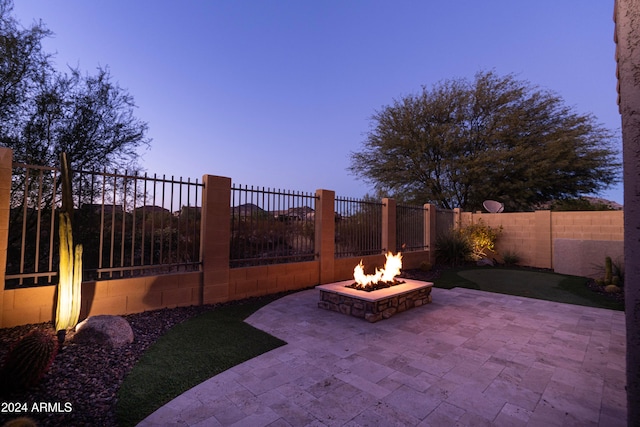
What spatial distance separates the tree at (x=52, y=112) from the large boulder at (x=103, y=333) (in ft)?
21.1

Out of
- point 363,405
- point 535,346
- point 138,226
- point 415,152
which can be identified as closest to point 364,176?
point 415,152

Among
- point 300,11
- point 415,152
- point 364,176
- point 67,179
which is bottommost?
point 67,179

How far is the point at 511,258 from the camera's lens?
12.5 m

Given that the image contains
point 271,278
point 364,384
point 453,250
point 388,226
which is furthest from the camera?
point 453,250

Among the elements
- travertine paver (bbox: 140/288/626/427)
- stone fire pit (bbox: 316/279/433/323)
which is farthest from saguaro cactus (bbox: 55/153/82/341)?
stone fire pit (bbox: 316/279/433/323)

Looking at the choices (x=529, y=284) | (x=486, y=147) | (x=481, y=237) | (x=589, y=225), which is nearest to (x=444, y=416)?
(x=529, y=284)

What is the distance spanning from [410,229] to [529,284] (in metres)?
4.19

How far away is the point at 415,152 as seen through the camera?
17.6 m

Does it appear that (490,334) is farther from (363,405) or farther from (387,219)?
(387,219)

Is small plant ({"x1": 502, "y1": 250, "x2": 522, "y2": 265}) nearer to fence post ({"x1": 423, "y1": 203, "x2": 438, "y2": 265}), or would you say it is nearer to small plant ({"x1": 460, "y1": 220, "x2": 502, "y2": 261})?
small plant ({"x1": 460, "y1": 220, "x2": 502, "y2": 261})

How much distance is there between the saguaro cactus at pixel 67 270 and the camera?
12.7 feet

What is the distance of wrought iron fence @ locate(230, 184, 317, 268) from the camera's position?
6.57 metres

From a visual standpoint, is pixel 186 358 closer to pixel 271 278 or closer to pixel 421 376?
pixel 421 376

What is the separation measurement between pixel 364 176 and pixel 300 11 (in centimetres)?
1150
